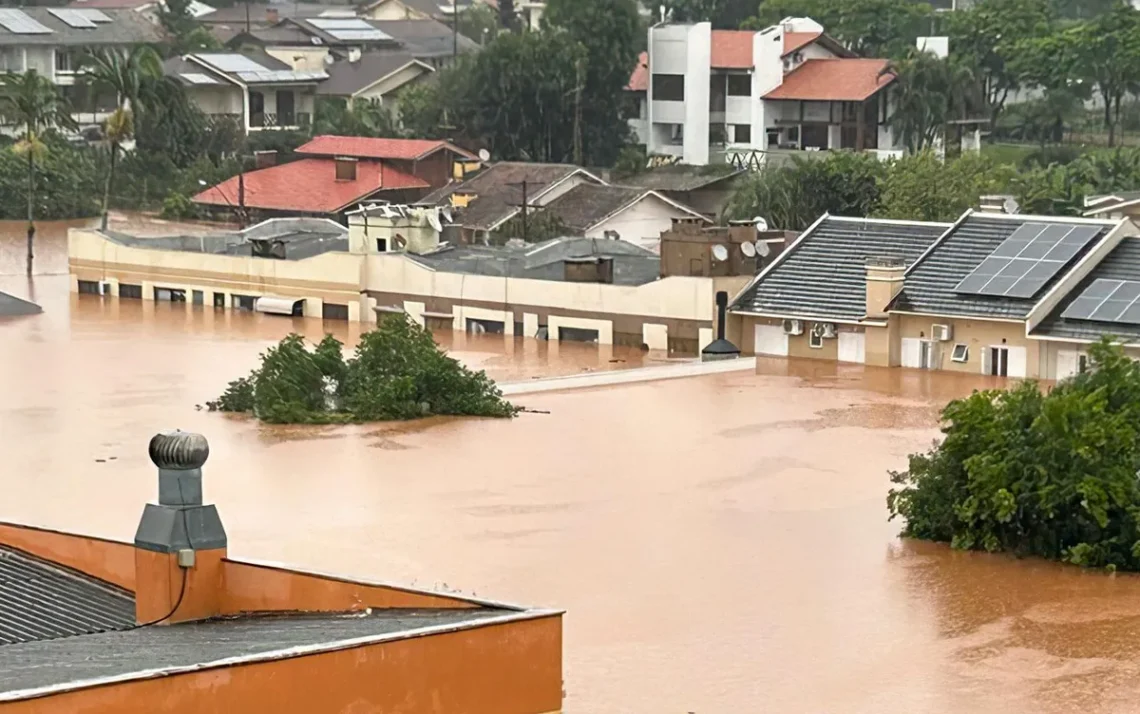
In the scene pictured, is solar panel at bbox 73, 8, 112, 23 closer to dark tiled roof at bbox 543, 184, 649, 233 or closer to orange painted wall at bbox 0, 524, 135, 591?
dark tiled roof at bbox 543, 184, 649, 233

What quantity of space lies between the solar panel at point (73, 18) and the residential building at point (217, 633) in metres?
71.5

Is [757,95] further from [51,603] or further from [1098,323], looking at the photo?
[51,603]

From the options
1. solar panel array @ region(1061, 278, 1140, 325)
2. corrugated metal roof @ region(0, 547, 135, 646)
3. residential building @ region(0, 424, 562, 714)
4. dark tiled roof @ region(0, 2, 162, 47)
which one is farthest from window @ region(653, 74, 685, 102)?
corrugated metal roof @ region(0, 547, 135, 646)

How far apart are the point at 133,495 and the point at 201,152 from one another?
47.7m

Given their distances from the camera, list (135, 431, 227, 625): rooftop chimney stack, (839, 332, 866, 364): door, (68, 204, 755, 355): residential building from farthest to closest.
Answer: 1. (68, 204, 755, 355): residential building
2. (839, 332, 866, 364): door
3. (135, 431, 227, 625): rooftop chimney stack

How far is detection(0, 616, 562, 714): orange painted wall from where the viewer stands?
14.1 meters

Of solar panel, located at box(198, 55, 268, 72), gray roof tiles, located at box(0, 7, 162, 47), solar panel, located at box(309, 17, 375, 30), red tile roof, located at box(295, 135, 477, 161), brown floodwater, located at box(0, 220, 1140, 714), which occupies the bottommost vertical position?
brown floodwater, located at box(0, 220, 1140, 714)

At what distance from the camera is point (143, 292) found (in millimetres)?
55875

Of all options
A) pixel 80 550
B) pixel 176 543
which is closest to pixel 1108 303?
pixel 80 550

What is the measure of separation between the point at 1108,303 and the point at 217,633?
26925mm

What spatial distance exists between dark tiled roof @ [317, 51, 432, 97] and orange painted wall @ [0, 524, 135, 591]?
65202 mm

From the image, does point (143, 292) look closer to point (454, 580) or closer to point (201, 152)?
Result: point (201, 152)

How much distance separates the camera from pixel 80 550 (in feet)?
61.5

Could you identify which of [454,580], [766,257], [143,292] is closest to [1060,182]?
[766,257]
